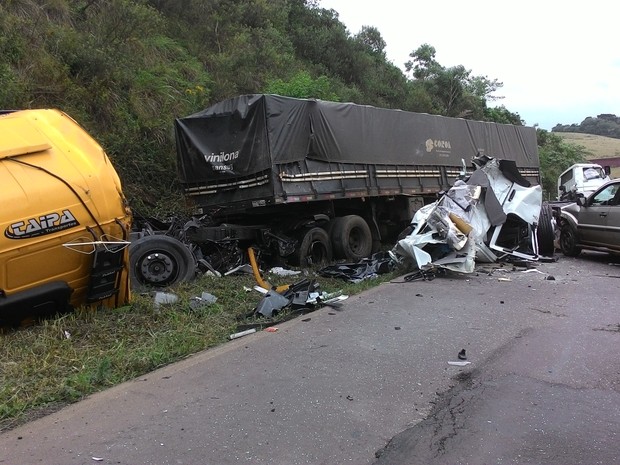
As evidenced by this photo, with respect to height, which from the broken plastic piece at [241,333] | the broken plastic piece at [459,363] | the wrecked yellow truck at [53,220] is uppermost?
the wrecked yellow truck at [53,220]

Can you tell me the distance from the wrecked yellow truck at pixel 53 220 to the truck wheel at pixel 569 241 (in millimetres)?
9104

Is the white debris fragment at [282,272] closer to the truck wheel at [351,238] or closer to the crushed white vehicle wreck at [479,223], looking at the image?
the truck wheel at [351,238]

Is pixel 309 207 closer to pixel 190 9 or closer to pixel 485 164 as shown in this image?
pixel 485 164

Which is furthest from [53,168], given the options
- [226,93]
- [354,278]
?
[226,93]

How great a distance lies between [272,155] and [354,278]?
2447 mm

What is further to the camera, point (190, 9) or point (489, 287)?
point (190, 9)

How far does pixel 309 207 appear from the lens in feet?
33.1

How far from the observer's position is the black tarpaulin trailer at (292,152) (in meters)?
9.05

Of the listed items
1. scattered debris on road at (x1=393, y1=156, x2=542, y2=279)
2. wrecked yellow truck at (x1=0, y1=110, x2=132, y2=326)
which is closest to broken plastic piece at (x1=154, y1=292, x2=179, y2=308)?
wrecked yellow truck at (x1=0, y1=110, x2=132, y2=326)

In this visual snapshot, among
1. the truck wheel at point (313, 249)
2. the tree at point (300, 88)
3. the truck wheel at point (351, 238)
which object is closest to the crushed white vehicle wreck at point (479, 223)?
the truck wheel at point (351, 238)

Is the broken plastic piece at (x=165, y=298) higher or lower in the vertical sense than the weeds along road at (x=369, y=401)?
higher

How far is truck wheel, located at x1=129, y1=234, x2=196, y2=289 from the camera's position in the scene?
725 centimetres

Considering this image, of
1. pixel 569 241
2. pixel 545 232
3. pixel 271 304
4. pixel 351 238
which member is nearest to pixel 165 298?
pixel 271 304

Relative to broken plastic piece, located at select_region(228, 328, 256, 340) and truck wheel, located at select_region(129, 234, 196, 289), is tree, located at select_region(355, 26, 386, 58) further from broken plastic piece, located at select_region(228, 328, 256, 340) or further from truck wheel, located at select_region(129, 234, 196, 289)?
broken plastic piece, located at select_region(228, 328, 256, 340)
